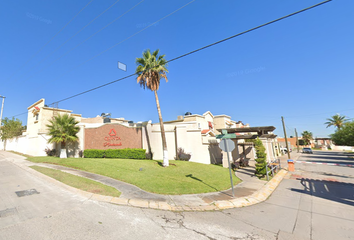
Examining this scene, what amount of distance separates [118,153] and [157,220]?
15649 mm

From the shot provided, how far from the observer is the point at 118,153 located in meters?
19.3

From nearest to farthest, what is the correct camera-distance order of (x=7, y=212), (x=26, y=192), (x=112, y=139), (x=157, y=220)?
(x=157, y=220)
(x=7, y=212)
(x=26, y=192)
(x=112, y=139)

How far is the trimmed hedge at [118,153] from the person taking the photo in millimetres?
18844

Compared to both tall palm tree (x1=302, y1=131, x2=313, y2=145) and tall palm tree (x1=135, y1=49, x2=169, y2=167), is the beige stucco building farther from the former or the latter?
tall palm tree (x1=302, y1=131, x2=313, y2=145)

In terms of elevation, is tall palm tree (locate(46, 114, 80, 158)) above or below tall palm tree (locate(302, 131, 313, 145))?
above

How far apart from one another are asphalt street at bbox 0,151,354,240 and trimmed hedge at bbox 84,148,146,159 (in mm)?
11273

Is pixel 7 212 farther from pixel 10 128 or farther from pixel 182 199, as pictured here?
pixel 10 128

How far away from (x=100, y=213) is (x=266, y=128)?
15.3m

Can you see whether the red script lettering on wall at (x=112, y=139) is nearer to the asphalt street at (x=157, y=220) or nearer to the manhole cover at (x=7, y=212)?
the asphalt street at (x=157, y=220)

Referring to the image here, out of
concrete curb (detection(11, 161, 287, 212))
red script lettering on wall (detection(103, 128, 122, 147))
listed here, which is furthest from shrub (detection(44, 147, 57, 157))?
concrete curb (detection(11, 161, 287, 212))

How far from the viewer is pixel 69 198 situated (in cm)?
689

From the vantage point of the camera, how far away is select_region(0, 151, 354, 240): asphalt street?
4418 millimetres

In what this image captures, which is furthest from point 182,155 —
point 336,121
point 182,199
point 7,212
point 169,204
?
point 336,121

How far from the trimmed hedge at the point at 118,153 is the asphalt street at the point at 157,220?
11.3 metres
